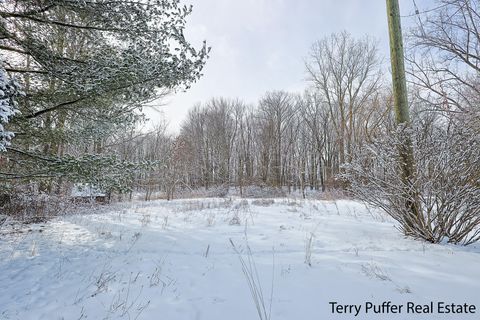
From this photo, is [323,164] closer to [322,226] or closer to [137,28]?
[322,226]

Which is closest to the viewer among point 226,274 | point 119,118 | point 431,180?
point 226,274

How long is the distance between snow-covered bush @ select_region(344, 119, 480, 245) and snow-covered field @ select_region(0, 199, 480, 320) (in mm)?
313

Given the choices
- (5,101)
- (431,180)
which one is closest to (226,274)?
(5,101)

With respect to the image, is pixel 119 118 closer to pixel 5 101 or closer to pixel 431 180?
pixel 5 101

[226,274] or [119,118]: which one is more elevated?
[119,118]

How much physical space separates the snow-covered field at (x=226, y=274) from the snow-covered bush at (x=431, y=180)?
1.03 feet

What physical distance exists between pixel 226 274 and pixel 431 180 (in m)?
3.03

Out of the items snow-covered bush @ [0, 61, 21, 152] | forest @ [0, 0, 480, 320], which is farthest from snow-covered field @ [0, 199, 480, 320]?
snow-covered bush @ [0, 61, 21, 152]

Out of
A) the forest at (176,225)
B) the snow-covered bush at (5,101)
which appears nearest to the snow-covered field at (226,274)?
the forest at (176,225)

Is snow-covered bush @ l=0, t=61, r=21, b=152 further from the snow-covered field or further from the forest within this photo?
the snow-covered field

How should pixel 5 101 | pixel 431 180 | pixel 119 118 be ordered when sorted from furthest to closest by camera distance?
pixel 119 118 → pixel 431 180 → pixel 5 101

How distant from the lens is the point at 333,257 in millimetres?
3115

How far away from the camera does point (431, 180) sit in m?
3.34

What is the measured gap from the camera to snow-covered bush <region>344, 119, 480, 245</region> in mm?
3209
